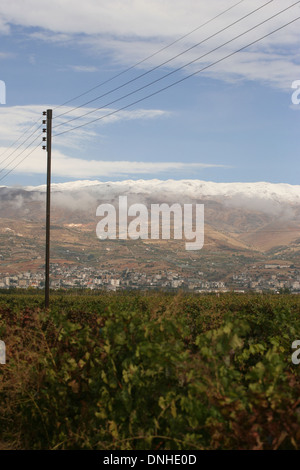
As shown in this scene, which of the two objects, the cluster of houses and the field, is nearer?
the field

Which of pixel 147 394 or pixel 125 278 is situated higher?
pixel 147 394

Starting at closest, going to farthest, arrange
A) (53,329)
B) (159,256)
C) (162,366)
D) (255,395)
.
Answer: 1. (255,395)
2. (162,366)
3. (53,329)
4. (159,256)

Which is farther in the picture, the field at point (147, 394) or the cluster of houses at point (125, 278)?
the cluster of houses at point (125, 278)

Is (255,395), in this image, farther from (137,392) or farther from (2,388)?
(2,388)

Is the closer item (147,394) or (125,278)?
(147,394)

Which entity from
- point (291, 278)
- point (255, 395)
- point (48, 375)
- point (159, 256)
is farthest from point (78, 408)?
point (159, 256)

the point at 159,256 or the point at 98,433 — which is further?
the point at 159,256
